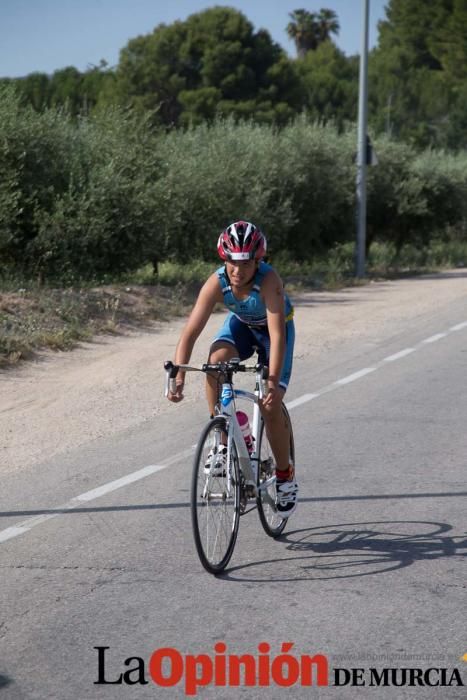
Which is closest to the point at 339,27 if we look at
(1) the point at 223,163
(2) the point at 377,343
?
(1) the point at 223,163

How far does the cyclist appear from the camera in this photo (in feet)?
19.1

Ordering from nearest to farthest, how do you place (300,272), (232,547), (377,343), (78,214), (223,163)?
1. (232,547)
2. (377,343)
3. (78,214)
4. (223,163)
5. (300,272)

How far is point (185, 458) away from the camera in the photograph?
842cm

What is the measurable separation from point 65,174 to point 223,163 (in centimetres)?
419

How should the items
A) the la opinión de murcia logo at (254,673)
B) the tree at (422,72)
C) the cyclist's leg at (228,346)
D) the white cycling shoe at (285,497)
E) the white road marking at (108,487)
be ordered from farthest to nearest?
the tree at (422,72)
the white road marking at (108,487)
the white cycling shoe at (285,497)
the cyclist's leg at (228,346)
the la opinión de murcia logo at (254,673)

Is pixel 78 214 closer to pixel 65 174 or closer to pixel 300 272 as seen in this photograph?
pixel 65 174

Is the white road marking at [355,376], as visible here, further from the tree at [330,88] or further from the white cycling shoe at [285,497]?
the tree at [330,88]

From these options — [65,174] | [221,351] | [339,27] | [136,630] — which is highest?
[339,27]

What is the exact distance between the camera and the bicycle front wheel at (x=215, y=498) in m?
5.64

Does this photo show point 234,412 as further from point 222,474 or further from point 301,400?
point 301,400

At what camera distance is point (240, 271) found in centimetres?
587

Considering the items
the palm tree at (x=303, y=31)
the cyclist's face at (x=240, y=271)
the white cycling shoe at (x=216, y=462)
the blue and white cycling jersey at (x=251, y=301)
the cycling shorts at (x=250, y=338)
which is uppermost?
the palm tree at (x=303, y=31)

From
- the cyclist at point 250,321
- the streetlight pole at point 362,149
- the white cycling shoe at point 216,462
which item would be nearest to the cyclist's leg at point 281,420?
the cyclist at point 250,321

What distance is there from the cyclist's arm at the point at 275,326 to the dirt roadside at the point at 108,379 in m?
3.12
